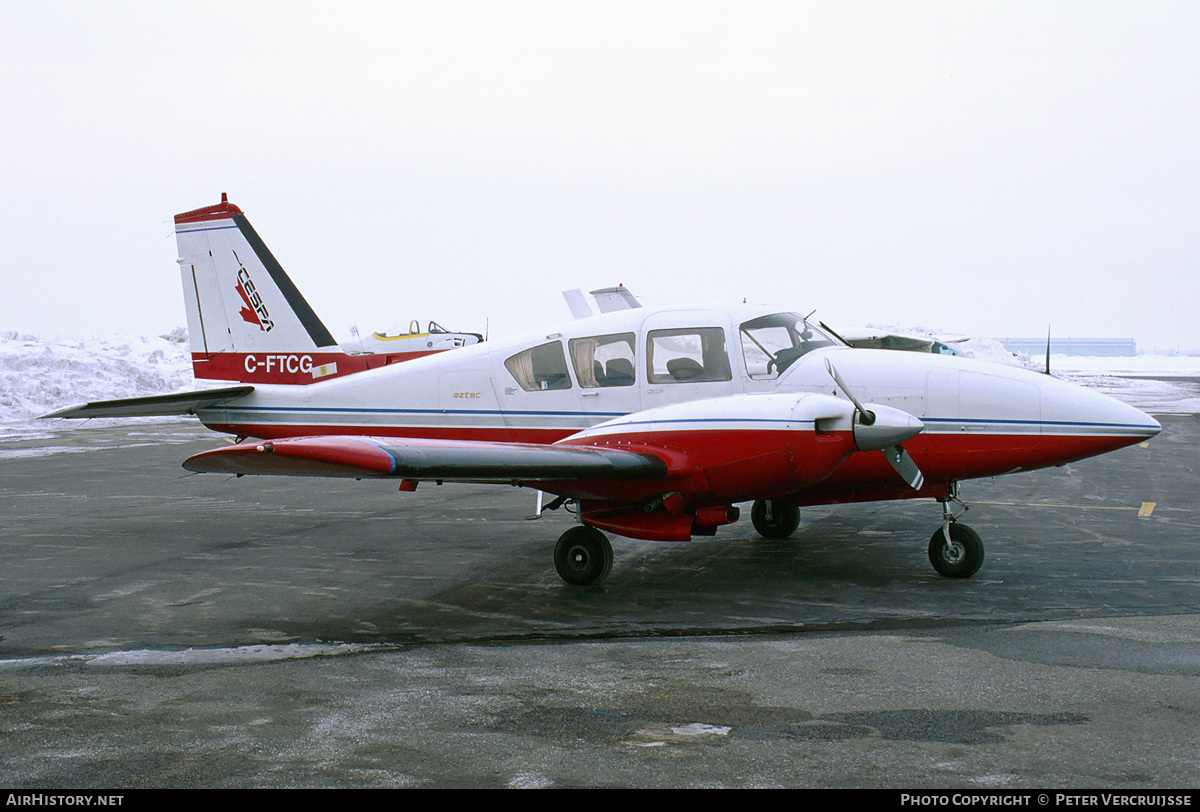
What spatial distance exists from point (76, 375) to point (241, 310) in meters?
28.3

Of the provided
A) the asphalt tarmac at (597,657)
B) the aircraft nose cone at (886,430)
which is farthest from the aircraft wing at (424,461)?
the aircraft nose cone at (886,430)

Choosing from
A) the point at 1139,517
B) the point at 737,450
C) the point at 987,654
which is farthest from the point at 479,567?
the point at 1139,517

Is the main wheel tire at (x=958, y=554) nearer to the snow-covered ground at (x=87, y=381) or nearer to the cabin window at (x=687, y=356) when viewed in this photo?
the cabin window at (x=687, y=356)

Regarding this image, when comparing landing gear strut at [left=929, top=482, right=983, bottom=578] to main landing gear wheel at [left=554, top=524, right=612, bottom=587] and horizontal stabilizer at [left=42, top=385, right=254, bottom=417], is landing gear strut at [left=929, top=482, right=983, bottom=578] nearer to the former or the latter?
main landing gear wheel at [left=554, top=524, right=612, bottom=587]

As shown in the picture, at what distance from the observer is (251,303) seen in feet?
43.5

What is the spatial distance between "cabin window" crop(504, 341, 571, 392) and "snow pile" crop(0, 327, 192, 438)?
21.7 metres

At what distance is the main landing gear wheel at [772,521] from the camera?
35.6 feet

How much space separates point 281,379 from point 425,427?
12.5 ft

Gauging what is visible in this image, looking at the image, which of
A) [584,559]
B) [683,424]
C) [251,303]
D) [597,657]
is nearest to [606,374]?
[683,424]

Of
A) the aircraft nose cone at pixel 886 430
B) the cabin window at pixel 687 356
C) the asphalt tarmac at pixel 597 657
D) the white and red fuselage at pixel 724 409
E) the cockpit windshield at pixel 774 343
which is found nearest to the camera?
the asphalt tarmac at pixel 597 657

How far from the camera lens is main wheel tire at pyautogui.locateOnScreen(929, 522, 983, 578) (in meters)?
8.43

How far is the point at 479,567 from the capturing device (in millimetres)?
9367

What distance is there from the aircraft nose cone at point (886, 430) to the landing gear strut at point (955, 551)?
125 centimetres

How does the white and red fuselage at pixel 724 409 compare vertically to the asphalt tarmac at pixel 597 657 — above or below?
above
